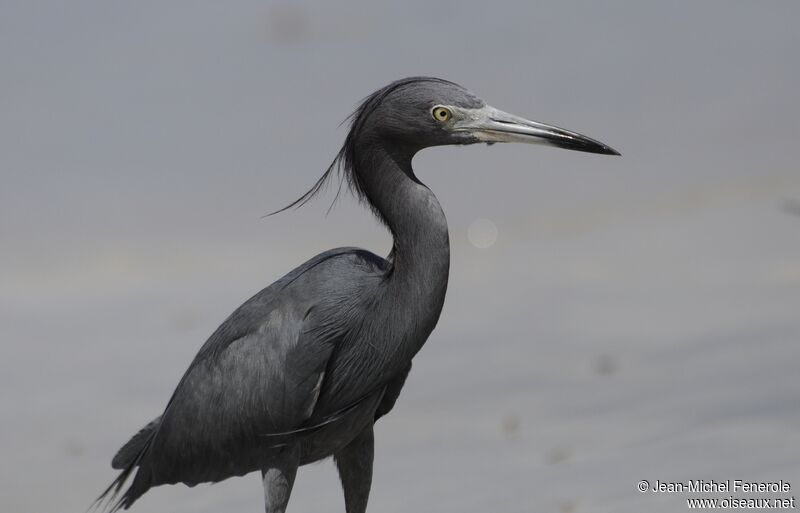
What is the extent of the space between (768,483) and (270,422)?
2.82m

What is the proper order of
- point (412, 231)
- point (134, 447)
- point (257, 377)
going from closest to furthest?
point (412, 231), point (257, 377), point (134, 447)

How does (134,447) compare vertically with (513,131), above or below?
below

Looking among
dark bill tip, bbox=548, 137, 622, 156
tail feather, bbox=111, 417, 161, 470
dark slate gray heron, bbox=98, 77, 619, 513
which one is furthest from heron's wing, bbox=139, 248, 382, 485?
dark bill tip, bbox=548, 137, 622, 156

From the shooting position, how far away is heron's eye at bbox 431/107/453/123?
224 inches

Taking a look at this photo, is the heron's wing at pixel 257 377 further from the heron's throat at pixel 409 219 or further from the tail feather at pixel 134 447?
the heron's throat at pixel 409 219

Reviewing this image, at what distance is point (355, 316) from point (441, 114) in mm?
930

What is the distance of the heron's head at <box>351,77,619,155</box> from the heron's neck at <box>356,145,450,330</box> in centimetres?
11

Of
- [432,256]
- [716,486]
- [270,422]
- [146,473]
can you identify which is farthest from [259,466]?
[716,486]

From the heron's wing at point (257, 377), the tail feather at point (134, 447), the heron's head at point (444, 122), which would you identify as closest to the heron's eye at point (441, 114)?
the heron's head at point (444, 122)

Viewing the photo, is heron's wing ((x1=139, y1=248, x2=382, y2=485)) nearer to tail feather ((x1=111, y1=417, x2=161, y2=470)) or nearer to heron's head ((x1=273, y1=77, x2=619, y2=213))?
tail feather ((x1=111, y1=417, x2=161, y2=470))

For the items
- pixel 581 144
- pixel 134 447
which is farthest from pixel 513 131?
pixel 134 447

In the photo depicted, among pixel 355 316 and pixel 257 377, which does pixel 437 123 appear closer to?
pixel 355 316

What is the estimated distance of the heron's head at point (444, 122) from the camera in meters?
5.70

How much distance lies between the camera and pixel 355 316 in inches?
226
